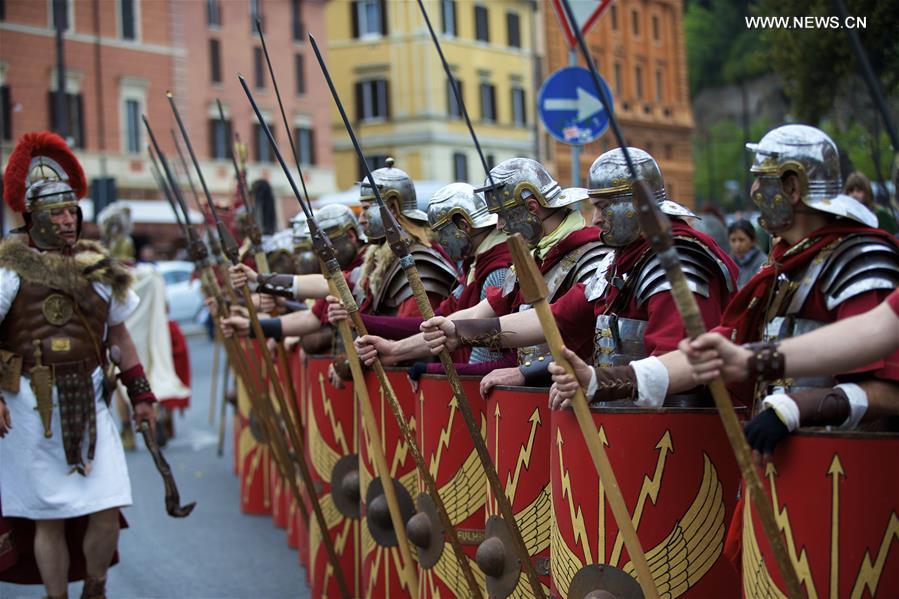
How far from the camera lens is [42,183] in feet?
19.7

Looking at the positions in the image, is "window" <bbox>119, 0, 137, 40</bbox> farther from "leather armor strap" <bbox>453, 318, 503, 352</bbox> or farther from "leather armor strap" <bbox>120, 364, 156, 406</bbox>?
"leather armor strap" <bbox>453, 318, 503, 352</bbox>

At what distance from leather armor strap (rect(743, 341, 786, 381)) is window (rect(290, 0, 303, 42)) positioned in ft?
145

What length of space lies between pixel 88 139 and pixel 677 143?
26171 mm

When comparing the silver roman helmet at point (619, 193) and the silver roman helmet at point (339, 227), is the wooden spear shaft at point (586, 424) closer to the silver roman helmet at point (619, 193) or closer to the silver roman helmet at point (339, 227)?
the silver roman helmet at point (619, 193)

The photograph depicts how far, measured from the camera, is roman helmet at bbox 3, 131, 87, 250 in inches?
235

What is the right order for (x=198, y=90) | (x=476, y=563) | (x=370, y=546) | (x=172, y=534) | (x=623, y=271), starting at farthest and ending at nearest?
1. (x=198, y=90)
2. (x=172, y=534)
3. (x=370, y=546)
4. (x=476, y=563)
5. (x=623, y=271)

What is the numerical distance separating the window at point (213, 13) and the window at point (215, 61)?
0.57 meters

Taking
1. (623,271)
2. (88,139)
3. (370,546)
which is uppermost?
(88,139)

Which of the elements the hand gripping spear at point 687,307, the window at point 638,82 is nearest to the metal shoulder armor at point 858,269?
the hand gripping spear at point 687,307

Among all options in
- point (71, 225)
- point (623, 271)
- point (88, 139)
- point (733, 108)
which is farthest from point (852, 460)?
point (733, 108)

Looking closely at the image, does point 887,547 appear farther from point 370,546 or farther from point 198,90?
point 198,90

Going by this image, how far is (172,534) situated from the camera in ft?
27.5
